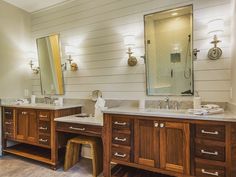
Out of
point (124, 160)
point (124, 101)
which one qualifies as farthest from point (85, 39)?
point (124, 160)

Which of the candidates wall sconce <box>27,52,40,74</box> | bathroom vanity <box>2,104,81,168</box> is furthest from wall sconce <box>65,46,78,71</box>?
wall sconce <box>27,52,40,74</box>

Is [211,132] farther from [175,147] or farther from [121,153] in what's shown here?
[121,153]

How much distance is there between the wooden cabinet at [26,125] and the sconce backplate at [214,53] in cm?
279

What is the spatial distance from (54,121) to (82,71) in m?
1.02

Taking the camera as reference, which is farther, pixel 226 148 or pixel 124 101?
pixel 124 101

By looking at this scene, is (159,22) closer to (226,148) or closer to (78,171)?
(226,148)

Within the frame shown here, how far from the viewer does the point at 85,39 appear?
3.17 m

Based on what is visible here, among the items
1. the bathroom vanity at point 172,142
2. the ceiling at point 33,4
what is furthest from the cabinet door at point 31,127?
the ceiling at point 33,4

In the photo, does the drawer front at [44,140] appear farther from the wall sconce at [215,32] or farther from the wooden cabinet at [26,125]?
the wall sconce at [215,32]

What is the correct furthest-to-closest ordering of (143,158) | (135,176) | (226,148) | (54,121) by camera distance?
(54,121) → (135,176) → (143,158) → (226,148)

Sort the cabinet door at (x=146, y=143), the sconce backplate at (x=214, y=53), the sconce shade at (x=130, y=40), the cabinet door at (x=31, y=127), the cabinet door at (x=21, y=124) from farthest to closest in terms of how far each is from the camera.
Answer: the cabinet door at (x=21, y=124), the cabinet door at (x=31, y=127), the sconce shade at (x=130, y=40), the sconce backplate at (x=214, y=53), the cabinet door at (x=146, y=143)

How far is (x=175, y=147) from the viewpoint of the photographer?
6.29 ft

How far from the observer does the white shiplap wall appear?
219cm

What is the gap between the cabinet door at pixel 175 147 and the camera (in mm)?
1852
